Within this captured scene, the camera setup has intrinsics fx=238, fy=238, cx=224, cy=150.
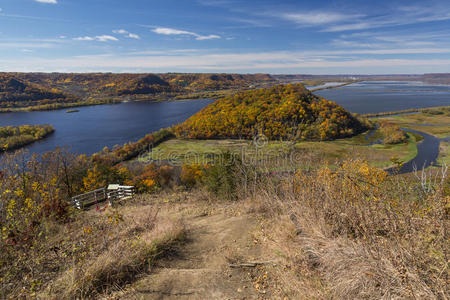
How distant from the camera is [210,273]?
3988 mm

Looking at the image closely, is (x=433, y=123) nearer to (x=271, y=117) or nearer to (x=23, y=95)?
(x=271, y=117)

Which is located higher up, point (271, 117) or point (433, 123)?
point (271, 117)

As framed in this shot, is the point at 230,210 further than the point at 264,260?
Yes

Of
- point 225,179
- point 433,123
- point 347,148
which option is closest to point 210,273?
point 225,179

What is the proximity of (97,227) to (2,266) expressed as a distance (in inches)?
61.8

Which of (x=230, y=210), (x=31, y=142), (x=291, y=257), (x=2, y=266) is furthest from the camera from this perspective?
(x=31, y=142)

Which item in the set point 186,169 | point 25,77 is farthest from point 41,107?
point 186,169

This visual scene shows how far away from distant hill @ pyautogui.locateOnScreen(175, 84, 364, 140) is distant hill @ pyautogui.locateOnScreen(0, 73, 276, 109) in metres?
78.1

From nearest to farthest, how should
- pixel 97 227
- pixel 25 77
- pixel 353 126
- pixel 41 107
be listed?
pixel 97 227, pixel 353 126, pixel 41 107, pixel 25 77

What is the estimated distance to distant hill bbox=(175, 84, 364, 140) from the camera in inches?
2315

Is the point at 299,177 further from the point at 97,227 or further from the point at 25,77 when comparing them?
the point at 25,77

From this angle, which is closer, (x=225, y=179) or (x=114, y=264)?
(x=114, y=264)

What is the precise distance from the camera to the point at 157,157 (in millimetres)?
47219

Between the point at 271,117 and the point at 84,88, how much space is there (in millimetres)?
143070
